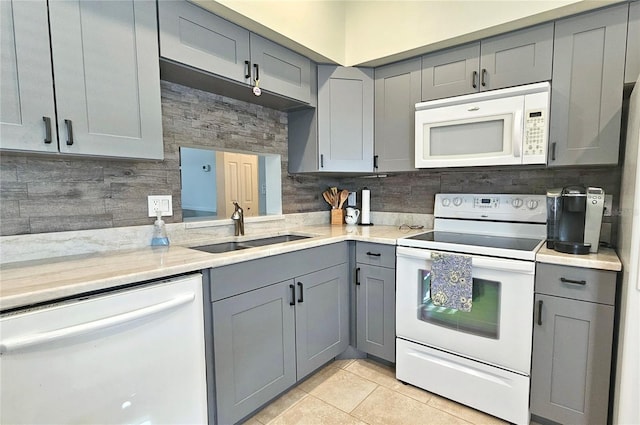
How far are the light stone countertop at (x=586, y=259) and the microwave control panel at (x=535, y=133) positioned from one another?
549 millimetres

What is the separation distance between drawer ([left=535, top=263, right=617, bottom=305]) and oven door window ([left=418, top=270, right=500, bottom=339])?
0.21m

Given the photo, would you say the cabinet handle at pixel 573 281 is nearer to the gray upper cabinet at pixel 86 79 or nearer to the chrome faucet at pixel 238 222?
the chrome faucet at pixel 238 222

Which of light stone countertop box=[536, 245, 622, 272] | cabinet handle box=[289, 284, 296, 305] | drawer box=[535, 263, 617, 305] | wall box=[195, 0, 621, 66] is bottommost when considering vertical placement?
cabinet handle box=[289, 284, 296, 305]

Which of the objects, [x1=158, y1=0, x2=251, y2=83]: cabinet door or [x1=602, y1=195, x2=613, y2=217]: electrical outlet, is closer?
[x1=158, y1=0, x2=251, y2=83]: cabinet door

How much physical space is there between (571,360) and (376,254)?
1.09 m

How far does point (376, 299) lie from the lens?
2092mm

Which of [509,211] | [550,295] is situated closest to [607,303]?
[550,295]

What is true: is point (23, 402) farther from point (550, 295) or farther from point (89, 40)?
point (550, 295)

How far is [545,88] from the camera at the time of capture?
1664 mm

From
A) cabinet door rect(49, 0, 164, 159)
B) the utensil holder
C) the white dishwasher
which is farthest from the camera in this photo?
the utensil holder

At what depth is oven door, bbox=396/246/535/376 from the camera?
1.58 meters

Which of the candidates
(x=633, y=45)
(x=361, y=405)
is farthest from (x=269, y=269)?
(x=633, y=45)

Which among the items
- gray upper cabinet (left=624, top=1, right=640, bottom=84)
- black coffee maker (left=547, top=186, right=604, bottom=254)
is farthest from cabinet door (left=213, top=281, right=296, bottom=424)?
gray upper cabinet (left=624, top=1, right=640, bottom=84)

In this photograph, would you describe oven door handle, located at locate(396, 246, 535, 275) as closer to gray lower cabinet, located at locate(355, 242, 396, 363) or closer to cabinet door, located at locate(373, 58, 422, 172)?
gray lower cabinet, located at locate(355, 242, 396, 363)
